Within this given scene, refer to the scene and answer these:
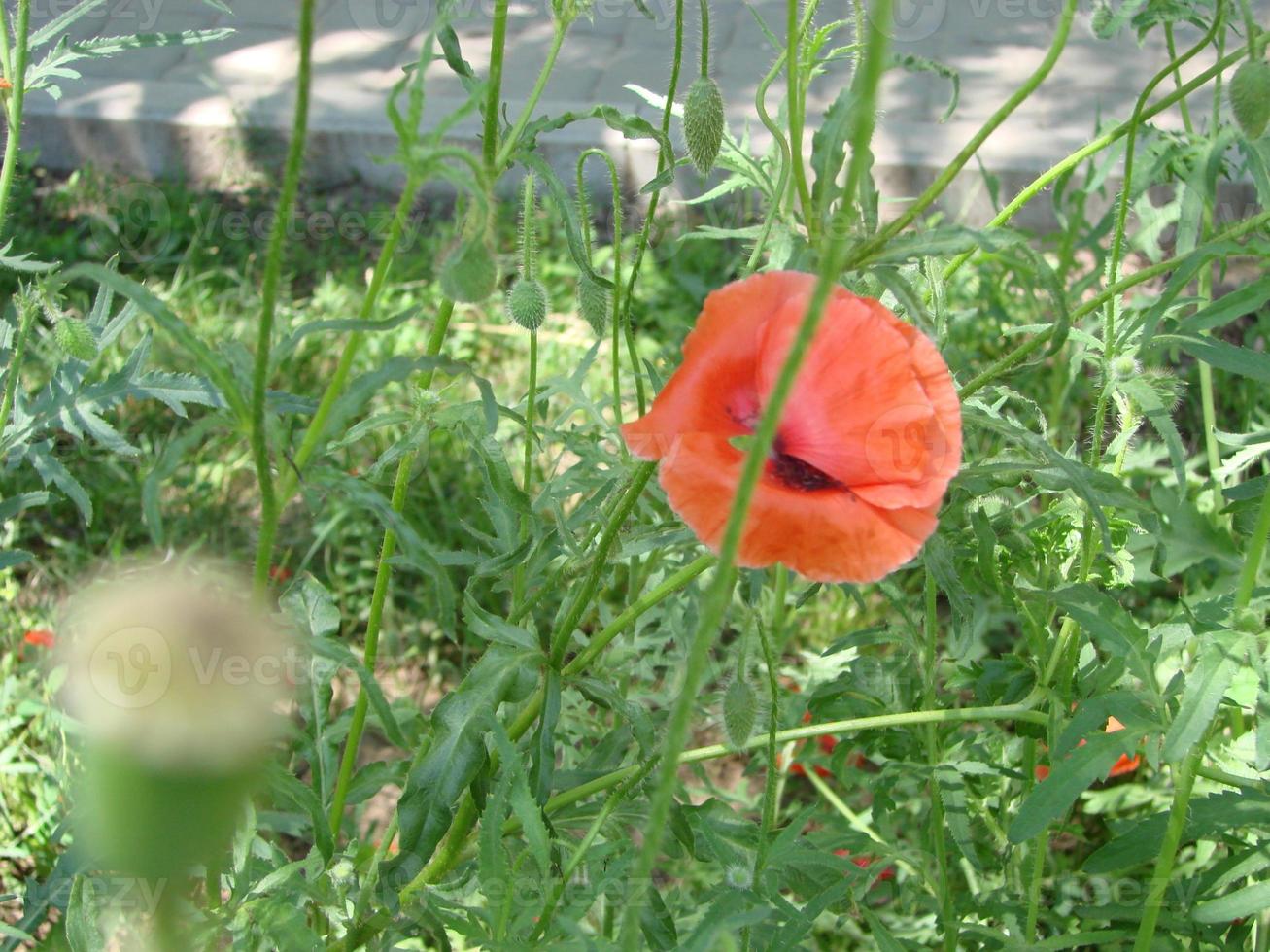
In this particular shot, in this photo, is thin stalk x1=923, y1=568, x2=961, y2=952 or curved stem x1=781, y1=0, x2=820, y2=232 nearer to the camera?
curved stem x1=781, y1=0, x2=820, y2=232

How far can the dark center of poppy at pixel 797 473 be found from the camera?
95 centimetres

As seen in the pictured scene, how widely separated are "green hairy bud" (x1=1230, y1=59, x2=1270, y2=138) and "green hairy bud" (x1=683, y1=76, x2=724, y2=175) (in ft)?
1.54

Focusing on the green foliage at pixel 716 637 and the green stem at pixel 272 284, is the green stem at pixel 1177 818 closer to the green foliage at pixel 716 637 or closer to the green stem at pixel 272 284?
the green foliage at pixel 716 637

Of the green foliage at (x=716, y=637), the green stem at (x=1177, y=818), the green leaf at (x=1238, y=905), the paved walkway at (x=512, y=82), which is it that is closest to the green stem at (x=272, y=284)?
the green foliage at (x=716, y=637)

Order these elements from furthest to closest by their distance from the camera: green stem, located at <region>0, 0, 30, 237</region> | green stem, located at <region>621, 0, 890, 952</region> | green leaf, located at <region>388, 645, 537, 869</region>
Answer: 1. green stem, located at <region>0, 0, 30, 237</region>
2. green leaf, located at <region>388, 645, 537, 869</region>
3. green stem, located at <region>621, 0, 890, 952</region>

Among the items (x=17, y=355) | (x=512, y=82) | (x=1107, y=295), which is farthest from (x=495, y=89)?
(x=512, y=82)

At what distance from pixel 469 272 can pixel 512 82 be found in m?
3.25

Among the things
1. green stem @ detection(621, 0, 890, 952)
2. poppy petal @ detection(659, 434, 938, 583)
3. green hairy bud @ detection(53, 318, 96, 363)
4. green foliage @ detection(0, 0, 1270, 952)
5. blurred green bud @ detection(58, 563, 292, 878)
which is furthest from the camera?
green hairy bud @ detection(53, 318, 96, 363)

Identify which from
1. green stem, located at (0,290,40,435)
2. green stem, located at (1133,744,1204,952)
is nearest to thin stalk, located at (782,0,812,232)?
green stem, located at (1133,744,1204,952)

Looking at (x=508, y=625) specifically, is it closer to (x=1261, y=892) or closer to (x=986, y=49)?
(x=1261, y=892)

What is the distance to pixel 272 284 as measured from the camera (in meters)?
0.80

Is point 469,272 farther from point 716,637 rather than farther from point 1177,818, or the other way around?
point 1177,818

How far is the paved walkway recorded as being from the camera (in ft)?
12.0

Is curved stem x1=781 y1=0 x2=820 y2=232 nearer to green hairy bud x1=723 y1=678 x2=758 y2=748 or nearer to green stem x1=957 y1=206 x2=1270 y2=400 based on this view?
green stem x1=957 y1=206 x2=1270 y2=400
